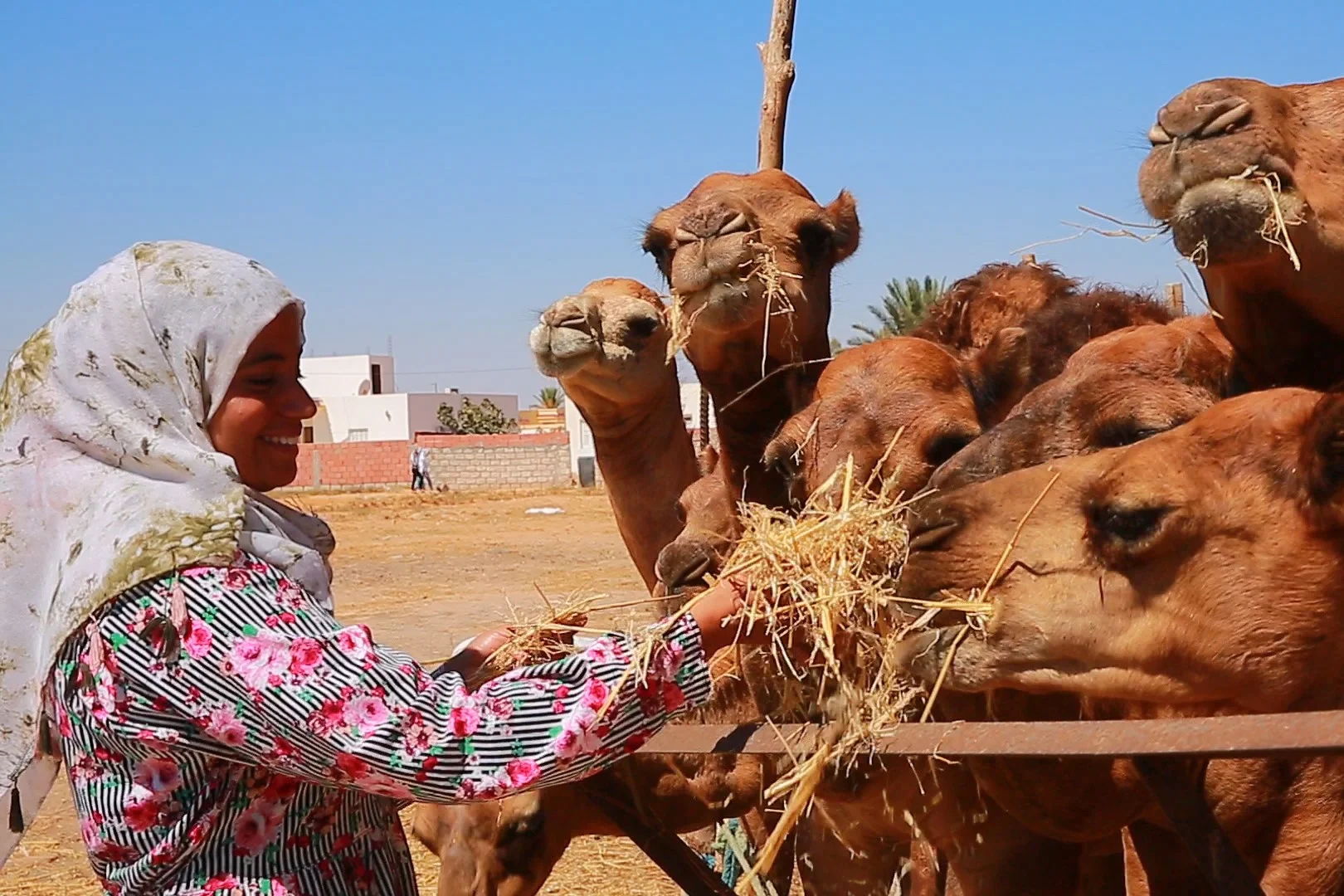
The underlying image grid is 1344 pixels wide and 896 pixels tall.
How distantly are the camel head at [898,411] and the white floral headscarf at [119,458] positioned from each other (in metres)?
1.83

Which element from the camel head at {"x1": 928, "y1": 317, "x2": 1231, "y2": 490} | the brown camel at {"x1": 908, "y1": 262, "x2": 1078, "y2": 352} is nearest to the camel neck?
the brown camel at {"x1": 908, "y1": 262, "x2": 1078, "y2": 352}

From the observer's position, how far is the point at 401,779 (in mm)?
2547

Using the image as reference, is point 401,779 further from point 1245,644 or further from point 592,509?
point 592,509

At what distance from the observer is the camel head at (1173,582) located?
311 centimetres

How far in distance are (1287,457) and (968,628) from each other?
2.33 feet

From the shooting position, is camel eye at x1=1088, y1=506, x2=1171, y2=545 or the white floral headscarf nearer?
the white floral headscarf

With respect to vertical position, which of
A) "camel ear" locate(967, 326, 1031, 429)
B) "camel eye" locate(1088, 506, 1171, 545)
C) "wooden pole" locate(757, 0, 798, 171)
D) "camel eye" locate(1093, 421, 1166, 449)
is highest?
"wooden pole" locate(757, 0, 798, 171)

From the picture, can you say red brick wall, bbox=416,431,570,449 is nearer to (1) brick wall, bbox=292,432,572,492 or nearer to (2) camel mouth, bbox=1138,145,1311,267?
(1) brick wall, bbox=292,432,572,492

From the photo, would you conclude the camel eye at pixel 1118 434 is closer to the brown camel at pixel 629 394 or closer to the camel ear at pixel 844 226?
the camel ear at pixel 844 226

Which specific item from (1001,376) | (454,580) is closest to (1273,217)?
(1001,376)

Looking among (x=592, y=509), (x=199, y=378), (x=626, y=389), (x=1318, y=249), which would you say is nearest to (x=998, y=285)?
(x=626, y=389)

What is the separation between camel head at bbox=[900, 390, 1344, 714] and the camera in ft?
10.2

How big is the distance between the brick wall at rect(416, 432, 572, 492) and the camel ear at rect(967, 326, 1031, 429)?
136 feet

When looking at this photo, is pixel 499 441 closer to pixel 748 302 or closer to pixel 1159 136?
pixel 748 302
